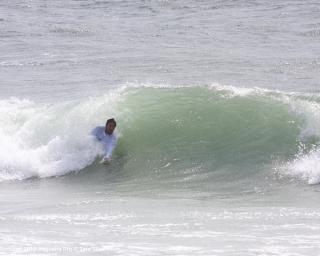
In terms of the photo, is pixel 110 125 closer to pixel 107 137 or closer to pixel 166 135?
pixel 107 137

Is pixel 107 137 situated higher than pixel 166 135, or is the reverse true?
pixel 166 135

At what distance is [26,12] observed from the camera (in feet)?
101

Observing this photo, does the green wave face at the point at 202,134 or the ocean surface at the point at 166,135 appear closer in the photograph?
the ocean surface at the point at 166,135

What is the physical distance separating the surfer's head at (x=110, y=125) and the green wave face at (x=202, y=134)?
0.67m

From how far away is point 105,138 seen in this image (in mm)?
13453

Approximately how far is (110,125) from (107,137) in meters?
0.27

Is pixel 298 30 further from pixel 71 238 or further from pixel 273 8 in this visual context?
pixel 71 238

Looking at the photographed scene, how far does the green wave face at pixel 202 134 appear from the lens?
13242mm

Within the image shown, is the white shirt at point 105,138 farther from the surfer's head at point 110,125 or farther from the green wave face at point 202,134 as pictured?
the green wave face at point 202,134

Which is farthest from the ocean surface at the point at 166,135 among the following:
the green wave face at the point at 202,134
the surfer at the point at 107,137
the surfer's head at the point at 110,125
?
the surfer's head at the point at 110,125

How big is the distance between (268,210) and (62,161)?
4.78 m

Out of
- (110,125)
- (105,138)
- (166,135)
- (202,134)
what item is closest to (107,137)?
(105,138)

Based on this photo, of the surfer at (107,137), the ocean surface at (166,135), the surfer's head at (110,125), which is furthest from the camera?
the surfer at (107,137)

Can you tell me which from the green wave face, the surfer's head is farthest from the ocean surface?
the surfer's head
